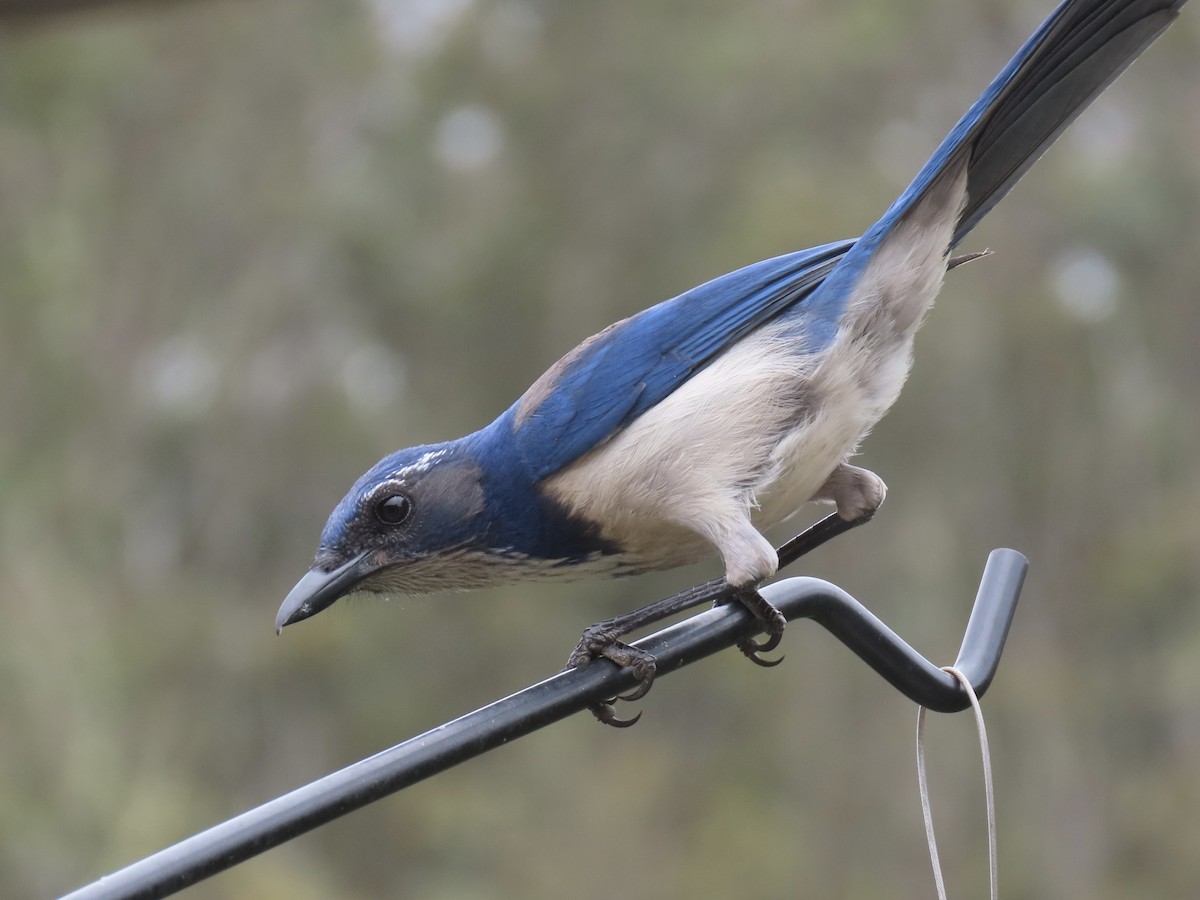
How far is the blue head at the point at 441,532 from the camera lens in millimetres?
3689

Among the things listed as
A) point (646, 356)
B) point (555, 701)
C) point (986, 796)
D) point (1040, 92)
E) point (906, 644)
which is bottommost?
point (986, 796)

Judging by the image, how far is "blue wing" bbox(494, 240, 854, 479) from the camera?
3.95 metres

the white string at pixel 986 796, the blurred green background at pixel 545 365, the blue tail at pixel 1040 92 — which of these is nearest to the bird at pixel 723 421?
the blue tail at pixel 1040 92

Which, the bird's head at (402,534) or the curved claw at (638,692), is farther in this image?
the bird's head at (402,534)

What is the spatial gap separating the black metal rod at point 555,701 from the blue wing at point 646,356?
0.77 meters

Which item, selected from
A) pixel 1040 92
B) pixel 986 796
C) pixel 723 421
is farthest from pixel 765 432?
pixel 986 796

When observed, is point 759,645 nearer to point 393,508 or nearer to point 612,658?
point 612,658

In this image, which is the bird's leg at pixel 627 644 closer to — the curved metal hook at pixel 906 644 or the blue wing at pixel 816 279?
the curved metal hook at pixel 906 644

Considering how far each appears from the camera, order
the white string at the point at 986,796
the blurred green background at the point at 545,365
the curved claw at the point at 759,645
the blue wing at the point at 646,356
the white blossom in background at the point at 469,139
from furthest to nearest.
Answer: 1. the white blossom in background at the point at 469,139
2. the blurred green background at the point at 545,365
3. the blue wing at the point at 646,356
4. the curved claw at the point at 759,645
5. the white string at the point at 986,796

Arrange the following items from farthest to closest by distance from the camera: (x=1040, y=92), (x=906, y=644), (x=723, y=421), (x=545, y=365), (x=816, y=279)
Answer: (x=545, y=365)
(x=816, y=279)
(x=723, y=421)
(x=1040, y=92)
(x=906, y=644)

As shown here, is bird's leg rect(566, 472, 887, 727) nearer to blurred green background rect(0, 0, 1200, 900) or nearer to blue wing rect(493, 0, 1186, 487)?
blue wing rect(493, 0, 1186, 487)

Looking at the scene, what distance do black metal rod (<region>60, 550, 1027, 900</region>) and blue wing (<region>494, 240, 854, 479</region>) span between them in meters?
0.77

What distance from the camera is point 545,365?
13312 millimetres

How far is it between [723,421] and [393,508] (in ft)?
2.78
